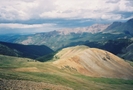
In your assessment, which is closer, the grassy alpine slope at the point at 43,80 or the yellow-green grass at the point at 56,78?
the grassy alpine slope at the point at 43,80

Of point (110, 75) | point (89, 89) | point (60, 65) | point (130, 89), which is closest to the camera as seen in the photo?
point (89, 89)

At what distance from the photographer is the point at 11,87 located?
6525cm

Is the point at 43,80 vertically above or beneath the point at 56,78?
above

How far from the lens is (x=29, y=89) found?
67625mm

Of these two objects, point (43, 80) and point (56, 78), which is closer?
point (43, 80)

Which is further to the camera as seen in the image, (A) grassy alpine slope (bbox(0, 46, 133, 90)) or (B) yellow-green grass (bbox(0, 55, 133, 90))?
(B) yellow-green grass (bbox(0, 55, 133, 90))

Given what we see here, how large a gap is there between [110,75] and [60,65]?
44644 mm

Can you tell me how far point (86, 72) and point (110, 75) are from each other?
23.2 meters

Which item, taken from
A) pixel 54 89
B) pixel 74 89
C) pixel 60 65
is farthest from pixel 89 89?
pixel 60 65

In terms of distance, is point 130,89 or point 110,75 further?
point 110,75

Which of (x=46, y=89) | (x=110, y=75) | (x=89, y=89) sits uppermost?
(x=46, y=89)

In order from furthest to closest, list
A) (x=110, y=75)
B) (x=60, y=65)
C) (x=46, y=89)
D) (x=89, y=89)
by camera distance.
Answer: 1. (x=110, y=75)
2. (x=60, y=65)
3. (x=89, y=89)
4. (x=46, y=89)

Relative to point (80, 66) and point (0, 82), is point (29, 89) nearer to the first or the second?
point (0, 82)

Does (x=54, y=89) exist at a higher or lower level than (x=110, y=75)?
higher
